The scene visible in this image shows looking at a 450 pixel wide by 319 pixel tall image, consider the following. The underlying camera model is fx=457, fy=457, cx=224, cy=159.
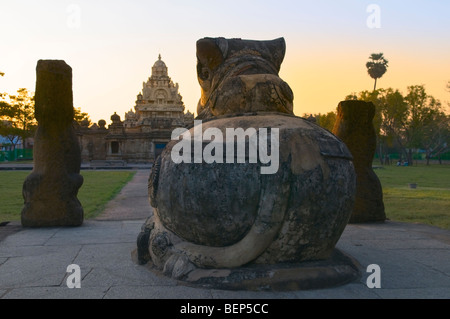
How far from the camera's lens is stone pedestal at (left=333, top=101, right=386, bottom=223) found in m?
8.40

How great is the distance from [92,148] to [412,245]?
43.9 meters

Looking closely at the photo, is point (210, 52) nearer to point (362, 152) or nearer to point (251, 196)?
point (251, 196)

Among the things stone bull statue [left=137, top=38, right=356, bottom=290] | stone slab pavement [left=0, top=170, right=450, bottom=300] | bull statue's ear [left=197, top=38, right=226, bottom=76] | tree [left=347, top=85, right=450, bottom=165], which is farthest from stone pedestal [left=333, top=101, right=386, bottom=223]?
tree [left=347, top=85, right=450, bottom=165]

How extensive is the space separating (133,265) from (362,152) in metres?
5.45

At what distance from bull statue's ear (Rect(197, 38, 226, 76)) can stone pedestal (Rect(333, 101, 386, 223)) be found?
432 centimetres

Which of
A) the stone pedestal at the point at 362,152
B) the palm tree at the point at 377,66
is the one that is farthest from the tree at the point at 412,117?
the stone pedestal at the point at 362,152

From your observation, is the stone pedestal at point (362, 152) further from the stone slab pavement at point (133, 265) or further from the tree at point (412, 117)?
the tree at point (412, 117)

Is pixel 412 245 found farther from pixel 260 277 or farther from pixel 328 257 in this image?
pixel 260 277

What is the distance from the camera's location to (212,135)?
4.23 metres

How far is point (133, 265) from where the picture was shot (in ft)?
15.3

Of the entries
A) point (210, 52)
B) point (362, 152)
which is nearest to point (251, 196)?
point (210, 52)

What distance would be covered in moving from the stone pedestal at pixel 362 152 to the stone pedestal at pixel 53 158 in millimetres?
4965

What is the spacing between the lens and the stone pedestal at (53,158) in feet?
24.9

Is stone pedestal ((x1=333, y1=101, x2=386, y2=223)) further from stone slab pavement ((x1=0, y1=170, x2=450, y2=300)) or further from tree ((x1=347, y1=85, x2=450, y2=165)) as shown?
tree ((x1=347, y1=85, x2=450, y2=165))
